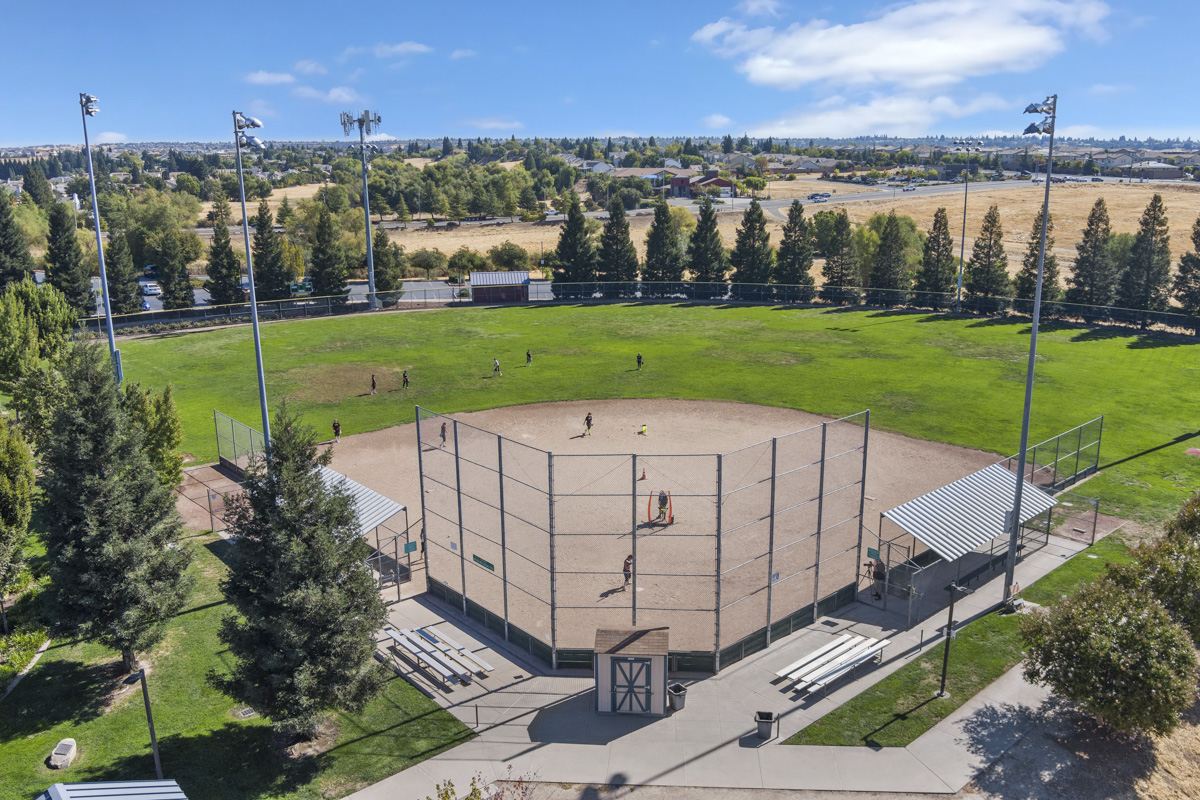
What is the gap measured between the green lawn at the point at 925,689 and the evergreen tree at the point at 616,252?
63.5 m

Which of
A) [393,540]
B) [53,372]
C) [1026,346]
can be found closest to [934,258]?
[1026,346]

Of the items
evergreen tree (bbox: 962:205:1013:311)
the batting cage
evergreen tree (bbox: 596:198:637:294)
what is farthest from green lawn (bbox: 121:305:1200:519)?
the batting cage

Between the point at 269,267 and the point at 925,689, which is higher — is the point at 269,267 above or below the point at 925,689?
above

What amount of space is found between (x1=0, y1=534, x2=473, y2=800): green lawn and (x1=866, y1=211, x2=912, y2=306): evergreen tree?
67396mm

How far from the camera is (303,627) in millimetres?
18406

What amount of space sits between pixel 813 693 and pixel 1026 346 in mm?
48331

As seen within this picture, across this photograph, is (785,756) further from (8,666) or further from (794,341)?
(794,341)

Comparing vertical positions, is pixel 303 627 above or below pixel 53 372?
below

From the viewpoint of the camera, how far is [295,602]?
704 inches

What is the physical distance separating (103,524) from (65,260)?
57741 mm

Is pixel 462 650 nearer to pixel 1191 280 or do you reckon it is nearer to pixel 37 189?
pixel 1191 280

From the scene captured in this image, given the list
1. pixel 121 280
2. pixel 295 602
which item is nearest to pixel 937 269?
pixel 295 602

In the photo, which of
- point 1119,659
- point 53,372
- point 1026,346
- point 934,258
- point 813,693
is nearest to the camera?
point 1119,659

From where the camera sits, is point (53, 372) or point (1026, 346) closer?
point (53, 372)
